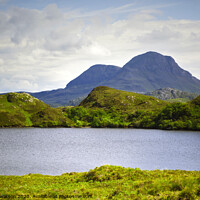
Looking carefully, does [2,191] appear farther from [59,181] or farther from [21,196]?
[59,181]

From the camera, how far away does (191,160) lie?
81.1 m

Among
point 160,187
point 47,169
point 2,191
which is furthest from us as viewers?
point 47,169

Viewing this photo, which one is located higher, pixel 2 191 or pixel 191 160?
pixel 2 191

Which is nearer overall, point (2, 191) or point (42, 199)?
point (42, 199)

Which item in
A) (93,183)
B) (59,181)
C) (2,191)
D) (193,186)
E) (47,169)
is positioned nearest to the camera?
(193,186)

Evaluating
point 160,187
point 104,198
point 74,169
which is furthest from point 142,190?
point 74,169

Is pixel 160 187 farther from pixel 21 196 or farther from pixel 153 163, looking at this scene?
pixel 153 163

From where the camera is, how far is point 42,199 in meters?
25.8

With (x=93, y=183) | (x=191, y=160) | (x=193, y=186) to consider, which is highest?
(x=193, y=186)

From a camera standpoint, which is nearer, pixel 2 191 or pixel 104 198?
pixel 104 198

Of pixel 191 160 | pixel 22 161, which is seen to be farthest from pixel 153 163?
pixel 22 161

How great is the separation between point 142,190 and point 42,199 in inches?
403

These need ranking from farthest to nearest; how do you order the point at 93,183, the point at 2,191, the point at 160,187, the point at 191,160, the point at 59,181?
the point at 191,160 < the point at 59,181 < the point at 93,183 < the point at 2,191 < the point at 160,187

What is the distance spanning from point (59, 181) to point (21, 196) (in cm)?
1069
